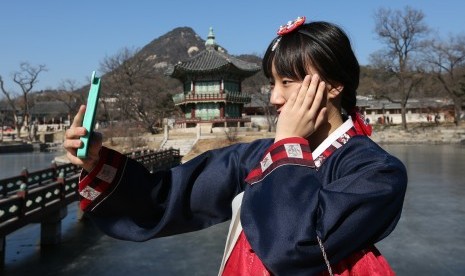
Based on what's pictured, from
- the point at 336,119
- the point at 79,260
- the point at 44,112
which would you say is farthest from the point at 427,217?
the point at 44,112

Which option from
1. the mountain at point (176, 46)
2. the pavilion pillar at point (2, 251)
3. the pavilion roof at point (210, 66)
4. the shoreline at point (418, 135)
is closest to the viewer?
the pavilion pillar at point (2, 251)

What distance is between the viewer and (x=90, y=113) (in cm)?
112

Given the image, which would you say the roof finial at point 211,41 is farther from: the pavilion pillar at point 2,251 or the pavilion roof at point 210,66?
the pavilion pillar at point 2,251

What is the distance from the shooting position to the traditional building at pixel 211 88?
33.0m

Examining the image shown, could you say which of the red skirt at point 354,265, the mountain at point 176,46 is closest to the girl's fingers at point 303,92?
the red skirt at point 354,265

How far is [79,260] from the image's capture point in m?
7.56

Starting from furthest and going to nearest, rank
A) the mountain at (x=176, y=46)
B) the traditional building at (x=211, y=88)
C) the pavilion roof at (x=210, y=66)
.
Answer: the mountain at (x=176, y=46)
the traditional building at (x=211, y=88)
the pavilion roof at (x=210, y=66)

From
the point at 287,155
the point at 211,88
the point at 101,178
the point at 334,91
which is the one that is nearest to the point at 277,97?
the point at 334,91

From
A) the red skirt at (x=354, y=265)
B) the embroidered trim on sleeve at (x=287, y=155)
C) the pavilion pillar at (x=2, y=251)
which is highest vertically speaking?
the embroidered trim on sleeve at (x=287, y=155)

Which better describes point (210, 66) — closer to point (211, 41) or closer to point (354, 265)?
point (211, 41)

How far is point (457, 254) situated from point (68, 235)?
7630mm

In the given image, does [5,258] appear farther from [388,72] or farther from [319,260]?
[388,72]

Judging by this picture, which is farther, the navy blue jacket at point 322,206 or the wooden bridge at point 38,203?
the wooden bridge at point 38,203

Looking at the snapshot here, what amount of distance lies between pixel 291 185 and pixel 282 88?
390 millimetres
